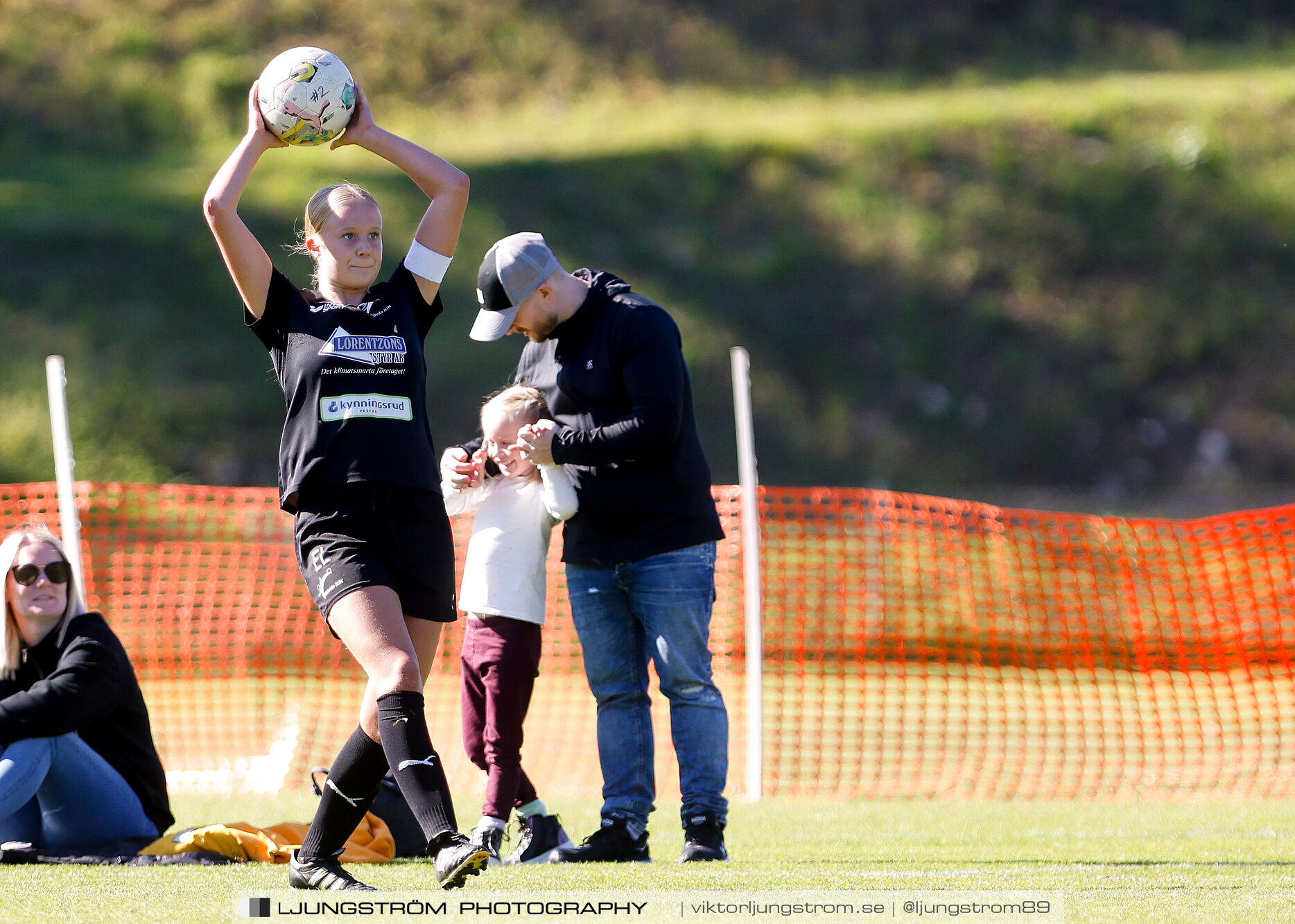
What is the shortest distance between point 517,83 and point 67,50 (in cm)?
796

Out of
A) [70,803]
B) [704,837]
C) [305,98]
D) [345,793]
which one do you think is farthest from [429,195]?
[70,803]

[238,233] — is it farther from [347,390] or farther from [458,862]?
[458,862]

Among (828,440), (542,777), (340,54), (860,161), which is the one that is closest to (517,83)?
(340,54)

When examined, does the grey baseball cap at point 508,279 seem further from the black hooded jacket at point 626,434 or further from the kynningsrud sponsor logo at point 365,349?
the kynningsrud sponsor logo at point 365,349

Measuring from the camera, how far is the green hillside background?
2170 cm

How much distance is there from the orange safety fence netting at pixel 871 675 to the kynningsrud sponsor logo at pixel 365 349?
361 cm

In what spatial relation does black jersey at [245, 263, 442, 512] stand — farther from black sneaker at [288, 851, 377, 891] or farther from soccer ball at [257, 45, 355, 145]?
black sneaker at [288, 851, 377, 891]

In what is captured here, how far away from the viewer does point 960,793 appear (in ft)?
22.2

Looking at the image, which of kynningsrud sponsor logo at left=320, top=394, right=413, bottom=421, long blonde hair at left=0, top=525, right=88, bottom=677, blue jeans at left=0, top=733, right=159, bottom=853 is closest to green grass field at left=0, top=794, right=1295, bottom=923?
blue jeans at left=0, top=733, right=159, bottom=853

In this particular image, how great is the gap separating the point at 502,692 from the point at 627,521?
2.09 feet

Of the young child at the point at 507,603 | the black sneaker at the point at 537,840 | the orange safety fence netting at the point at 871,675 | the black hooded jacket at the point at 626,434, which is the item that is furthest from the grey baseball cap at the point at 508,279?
the orange safety fence netting at the point at 871,675

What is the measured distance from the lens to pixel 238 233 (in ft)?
12.2

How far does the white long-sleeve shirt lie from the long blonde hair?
1.21 meters

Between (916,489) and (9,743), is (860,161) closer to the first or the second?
(916,489)
